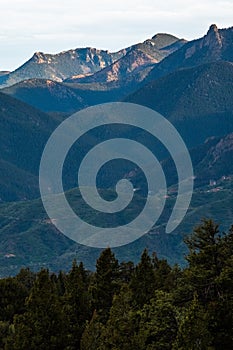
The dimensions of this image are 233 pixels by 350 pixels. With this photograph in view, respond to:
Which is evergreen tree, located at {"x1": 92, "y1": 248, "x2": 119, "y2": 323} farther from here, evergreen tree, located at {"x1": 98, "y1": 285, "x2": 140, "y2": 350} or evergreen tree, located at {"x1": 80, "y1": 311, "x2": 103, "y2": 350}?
evergreen tree, located at {"x1": 98, "y1": 285, "x2": 140, "y2": 350}

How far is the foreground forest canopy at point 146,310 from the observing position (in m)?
63.3

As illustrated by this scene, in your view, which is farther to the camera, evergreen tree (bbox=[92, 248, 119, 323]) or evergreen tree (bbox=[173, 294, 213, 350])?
evergreen tree (bbox=[92, 248, 119, 323])

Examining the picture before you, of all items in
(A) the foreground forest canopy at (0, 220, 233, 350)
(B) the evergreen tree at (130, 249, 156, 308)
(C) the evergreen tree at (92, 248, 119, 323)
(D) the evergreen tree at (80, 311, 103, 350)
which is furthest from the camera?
(C) the evergreen tree at (92, 248, 119, 323)

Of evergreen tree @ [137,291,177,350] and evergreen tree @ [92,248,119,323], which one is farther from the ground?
evergreen tree @ [92,248,119,323]

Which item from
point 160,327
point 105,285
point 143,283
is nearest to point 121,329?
point 160,327

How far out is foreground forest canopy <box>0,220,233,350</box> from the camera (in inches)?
2494

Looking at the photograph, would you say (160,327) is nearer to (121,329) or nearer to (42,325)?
(121,329)

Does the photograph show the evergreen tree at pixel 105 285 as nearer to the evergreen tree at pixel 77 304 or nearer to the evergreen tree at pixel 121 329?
the evergreen tree at pixel 77 304

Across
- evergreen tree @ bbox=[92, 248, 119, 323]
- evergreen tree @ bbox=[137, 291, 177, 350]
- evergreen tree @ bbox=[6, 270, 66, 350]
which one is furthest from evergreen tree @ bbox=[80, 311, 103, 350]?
evergreen tree @ bbox=[92, 248, 119, 323]

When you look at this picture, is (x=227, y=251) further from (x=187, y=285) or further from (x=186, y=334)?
(x=186, y=334)

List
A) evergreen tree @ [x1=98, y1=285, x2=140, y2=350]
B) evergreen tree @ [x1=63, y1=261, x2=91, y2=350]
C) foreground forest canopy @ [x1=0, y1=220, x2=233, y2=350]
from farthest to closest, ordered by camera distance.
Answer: evergreen tree @ [x1=63, y1=261, x2=91, y2=350], evergreen tree @ [x1=98, y1=285, x2=140, y2=350], foreground forest canopy @ [x1=0, y1=220, x2=233, y2=350]

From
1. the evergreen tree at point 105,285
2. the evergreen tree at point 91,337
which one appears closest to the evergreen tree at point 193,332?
the evergreen tree at point 91,337

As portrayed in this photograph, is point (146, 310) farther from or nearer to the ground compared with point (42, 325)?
farther from the ground

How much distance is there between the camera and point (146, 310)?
70562 millimetres
